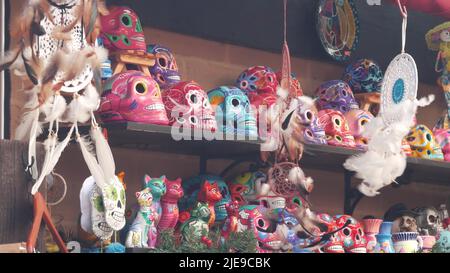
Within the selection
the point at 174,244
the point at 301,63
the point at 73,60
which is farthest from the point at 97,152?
the point at 301,63

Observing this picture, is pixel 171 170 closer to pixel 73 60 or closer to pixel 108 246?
pixel 108 246

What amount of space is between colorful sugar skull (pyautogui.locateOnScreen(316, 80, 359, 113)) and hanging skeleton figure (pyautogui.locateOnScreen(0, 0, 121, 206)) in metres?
1.18

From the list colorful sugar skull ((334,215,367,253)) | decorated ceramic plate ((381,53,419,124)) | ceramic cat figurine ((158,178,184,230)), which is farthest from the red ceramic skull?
ceramic cat figurine ((158,178,184,230))

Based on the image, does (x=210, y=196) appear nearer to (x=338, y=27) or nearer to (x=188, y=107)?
(x=188, y=107)

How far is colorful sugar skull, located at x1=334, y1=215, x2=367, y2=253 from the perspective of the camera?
3.71 m

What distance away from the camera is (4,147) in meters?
2.67

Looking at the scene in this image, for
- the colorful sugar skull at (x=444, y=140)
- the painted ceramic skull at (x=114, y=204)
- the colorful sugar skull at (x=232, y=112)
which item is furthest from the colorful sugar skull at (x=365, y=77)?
the painted ceramic skull at (x=114, y=204)

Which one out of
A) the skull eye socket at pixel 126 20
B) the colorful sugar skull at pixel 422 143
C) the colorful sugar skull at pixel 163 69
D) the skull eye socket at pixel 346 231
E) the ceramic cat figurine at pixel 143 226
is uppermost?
the skull eye socket at pixel 126 20

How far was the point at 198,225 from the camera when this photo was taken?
332 cm

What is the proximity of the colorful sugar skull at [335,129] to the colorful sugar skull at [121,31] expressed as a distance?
2.24 feet

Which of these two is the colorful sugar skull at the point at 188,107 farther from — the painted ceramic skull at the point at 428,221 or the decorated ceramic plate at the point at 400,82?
the painted ceramic skull at the point at 428,221

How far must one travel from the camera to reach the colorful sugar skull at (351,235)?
3.71 metres

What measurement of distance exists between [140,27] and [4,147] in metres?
0.85

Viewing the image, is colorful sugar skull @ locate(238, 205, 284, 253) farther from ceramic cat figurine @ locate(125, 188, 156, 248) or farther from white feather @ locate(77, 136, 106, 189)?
white feather @ locate(77, 136, 106, 189)
